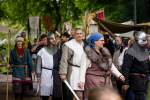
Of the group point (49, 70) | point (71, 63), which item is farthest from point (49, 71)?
point (71, 63)

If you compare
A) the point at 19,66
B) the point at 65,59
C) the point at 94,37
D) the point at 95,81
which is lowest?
the point at 95,81

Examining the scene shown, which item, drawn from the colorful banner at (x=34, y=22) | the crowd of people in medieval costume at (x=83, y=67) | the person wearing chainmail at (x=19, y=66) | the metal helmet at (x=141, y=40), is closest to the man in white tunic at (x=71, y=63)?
the crowd of people in medieval costume at (x=83, y=67)

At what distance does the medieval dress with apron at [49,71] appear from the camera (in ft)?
29.4

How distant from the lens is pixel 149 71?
25.1 feet

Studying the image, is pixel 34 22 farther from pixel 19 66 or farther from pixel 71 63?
pixel 71 63

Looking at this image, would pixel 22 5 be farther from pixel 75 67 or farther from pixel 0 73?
pixel 75 67

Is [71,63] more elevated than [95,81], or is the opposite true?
[71,63]

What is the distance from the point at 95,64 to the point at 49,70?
100 inches

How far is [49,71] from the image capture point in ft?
29.5

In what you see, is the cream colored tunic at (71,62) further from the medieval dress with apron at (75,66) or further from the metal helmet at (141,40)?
the metal helmet at (141,40)

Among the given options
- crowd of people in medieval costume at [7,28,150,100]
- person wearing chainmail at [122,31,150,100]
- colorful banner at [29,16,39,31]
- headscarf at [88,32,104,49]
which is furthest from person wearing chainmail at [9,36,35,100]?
colorful banner at [29,16,39,31]

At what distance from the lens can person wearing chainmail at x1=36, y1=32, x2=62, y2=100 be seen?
29.4ft

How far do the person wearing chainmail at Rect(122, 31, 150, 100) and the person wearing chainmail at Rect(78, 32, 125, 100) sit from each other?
84cm

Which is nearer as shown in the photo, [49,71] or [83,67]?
[83,67]
